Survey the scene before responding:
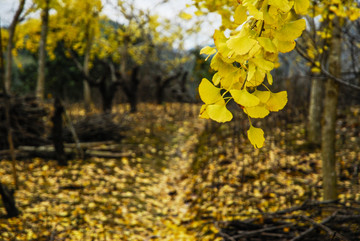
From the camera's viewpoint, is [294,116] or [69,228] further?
[294,116]

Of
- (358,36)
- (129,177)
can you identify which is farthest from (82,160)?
(358,36)

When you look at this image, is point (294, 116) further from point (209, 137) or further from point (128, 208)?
point (128, 208)

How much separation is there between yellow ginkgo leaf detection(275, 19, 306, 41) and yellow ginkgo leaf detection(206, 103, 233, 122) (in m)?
0.21

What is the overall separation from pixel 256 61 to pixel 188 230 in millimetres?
3419

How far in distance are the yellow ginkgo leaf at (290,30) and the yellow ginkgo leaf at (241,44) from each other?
0.33 ft

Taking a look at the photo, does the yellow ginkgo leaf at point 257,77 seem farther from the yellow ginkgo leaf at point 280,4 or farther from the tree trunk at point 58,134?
the tree trunk at point 58,134

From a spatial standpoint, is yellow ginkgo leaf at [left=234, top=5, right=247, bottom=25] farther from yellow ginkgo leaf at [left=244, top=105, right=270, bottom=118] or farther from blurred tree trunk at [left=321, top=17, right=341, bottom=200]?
blurred tree trunk at [left=321, top=17, right=341, bottom=200]

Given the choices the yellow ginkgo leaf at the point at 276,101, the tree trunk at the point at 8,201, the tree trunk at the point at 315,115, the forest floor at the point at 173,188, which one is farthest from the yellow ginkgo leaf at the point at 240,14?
A: the tree trunk at the point at 315,115

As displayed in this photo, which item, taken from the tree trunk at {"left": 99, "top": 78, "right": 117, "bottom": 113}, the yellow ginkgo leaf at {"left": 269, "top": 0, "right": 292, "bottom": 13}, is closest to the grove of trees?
the yellow ginkgo leaf at {"left": 269, "top": 0, "right": 292, "bottom": 13}

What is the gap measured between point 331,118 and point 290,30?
2571 mm

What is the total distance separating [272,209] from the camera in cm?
354

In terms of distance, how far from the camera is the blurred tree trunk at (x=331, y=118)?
269cm

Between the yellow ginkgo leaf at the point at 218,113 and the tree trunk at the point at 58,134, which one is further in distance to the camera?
the tree trunk at the point at 58,134

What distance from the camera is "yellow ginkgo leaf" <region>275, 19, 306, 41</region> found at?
1.89ft
